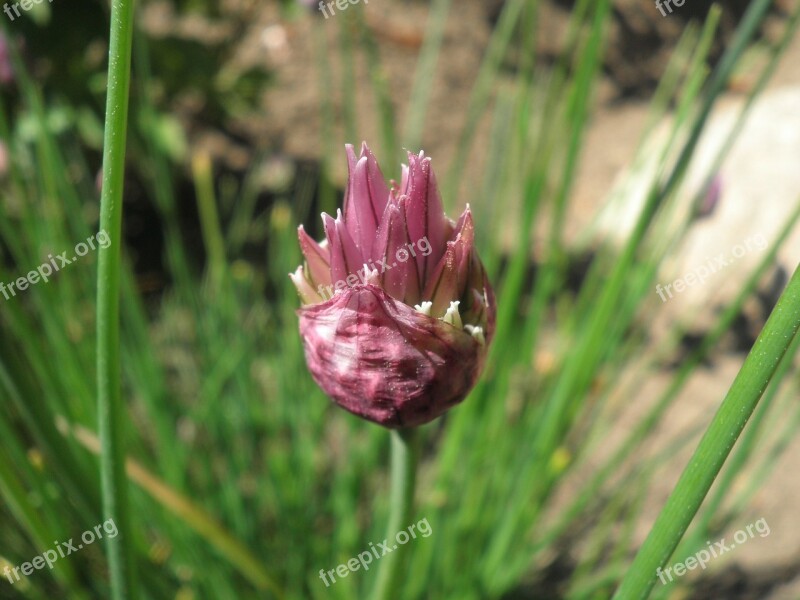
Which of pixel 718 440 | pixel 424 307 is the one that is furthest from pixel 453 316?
pixel 718 440

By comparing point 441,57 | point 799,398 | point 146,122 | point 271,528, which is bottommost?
point 799,398

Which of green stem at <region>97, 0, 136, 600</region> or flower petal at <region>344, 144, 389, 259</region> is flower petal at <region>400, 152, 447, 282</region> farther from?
green stem at <region>97, 0, 136, 600</region>

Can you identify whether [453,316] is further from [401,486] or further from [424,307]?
[401,486]

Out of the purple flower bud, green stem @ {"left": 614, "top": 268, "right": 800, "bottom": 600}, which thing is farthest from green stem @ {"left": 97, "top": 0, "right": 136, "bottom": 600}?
green stem @ {"left": 614, "top": 268, "right": 800, "bottom": 600}

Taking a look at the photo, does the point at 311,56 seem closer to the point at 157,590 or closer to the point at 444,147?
the point at 444,147

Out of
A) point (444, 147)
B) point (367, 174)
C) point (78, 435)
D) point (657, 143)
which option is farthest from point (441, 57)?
point (367, 174)

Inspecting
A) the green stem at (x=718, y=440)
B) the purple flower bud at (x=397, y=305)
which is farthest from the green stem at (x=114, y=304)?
the green stem at (x=718, y=440)
